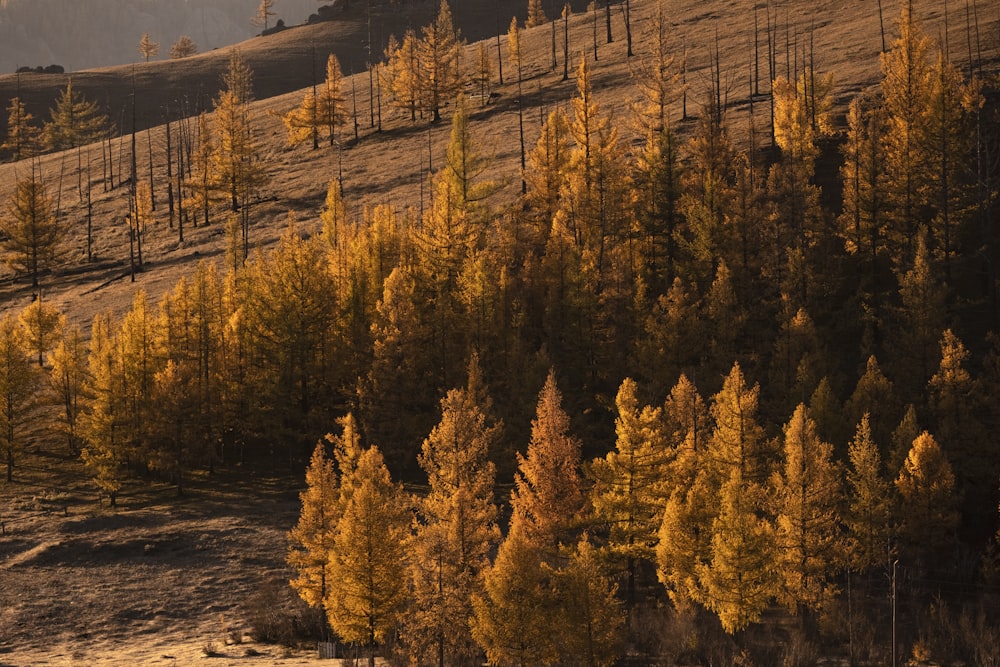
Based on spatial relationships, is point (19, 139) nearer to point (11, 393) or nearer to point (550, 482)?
point (11, 393)

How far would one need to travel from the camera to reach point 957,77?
72188 millimetres

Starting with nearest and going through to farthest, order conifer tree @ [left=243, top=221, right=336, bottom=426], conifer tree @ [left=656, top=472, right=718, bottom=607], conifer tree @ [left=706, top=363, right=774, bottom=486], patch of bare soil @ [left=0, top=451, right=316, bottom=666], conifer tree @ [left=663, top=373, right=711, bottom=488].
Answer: patch of bare soil @ [left=0, top=451, right=316, bottom=666] < conifer tree @ [left=656, top=472, right=718, bottom=607] < conifer tree @ [left=706, top=363, right=774, bottom=486] < conifer tree @ [left=663, top=373, right=711, bottom=488] < conifer tree @ [left=243, top=221, right=336, bottom=426]

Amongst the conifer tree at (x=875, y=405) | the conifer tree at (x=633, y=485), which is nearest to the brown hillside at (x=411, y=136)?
the conifer tree at (x=875, y=405)

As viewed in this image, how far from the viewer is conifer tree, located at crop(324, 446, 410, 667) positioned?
124ft

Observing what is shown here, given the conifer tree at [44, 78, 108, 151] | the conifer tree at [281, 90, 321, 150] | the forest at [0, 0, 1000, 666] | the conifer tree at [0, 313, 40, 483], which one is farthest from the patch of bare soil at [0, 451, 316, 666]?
the conifer tree at [44, 78, 108, 151]

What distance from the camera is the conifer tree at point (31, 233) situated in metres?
91.6

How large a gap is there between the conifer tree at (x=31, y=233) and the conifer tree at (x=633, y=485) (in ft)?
216

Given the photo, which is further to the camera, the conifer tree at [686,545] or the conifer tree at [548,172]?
the conifer tree at [548,172]

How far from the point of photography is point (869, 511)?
145ft

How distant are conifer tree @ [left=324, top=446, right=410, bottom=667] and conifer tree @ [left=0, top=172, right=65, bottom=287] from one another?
64.2m

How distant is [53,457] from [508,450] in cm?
2889

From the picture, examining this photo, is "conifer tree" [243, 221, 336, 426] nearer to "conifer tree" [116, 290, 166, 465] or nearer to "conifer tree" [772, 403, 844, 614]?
"conifer tree" [116, 290, 166, 465]

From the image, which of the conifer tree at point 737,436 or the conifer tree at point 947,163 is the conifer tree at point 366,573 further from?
the conifer tree at point 947,163

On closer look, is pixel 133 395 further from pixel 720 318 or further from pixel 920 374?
pixel 920 374
